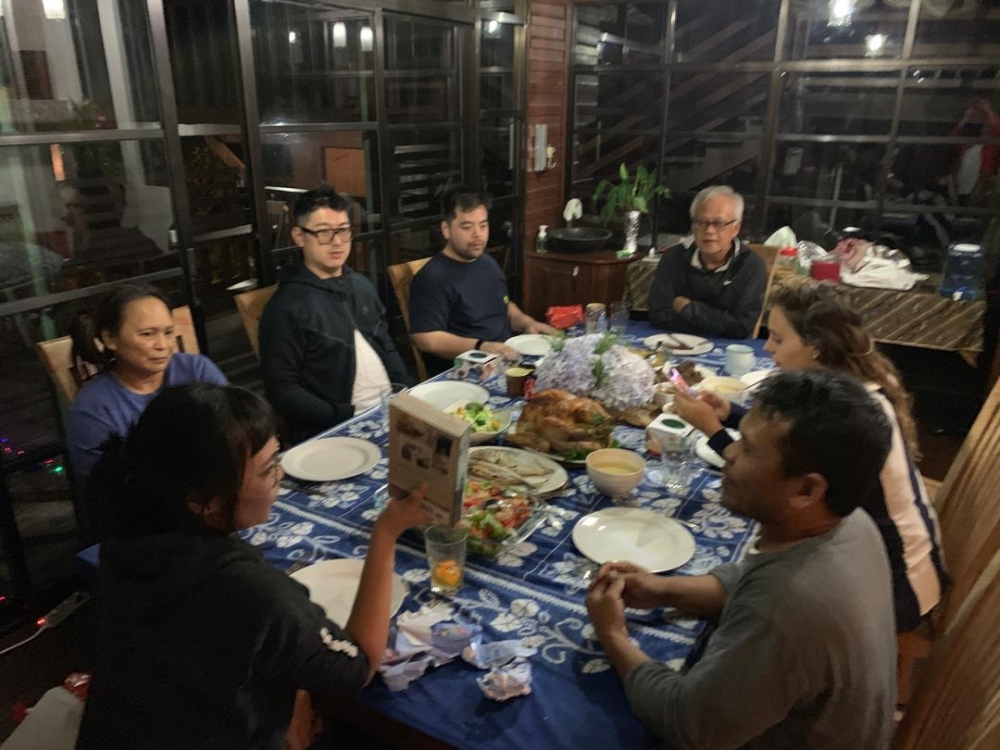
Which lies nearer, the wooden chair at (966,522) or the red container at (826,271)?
the wooden chair at (966,522)

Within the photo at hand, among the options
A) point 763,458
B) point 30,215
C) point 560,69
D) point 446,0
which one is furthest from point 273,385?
point 560,69

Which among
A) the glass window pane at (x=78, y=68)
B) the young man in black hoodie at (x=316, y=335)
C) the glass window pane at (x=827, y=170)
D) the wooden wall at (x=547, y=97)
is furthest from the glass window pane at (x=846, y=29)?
the glass window pane at (x=78, y=68)

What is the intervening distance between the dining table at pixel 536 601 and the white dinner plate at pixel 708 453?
0.02m

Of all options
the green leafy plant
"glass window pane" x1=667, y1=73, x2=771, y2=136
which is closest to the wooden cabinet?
the green leafy plant

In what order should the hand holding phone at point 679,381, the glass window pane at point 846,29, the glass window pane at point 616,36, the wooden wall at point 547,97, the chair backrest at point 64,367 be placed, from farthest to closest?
1. the glass window pane at point 616,36
2. the wooden wall at point 547,97
3. the glass window pane at point 846,29
4. the hand holding phone at point 679,381
5. the chair backrest at point 64,367

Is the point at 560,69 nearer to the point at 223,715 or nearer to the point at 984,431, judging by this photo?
the point at 984,431

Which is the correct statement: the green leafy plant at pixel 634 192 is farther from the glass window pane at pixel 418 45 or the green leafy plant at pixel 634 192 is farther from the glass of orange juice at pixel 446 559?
the glass of orange juice at pixel 446 559

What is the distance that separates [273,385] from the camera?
8.05 feet

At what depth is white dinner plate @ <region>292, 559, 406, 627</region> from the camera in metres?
1.29

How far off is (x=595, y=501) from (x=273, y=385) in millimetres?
1284

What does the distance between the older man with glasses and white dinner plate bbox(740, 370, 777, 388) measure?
51 cm

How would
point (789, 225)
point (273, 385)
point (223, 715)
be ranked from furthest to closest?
point (789, 225), point (273, 385), point (223, 715)

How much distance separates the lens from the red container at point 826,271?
3910 mm

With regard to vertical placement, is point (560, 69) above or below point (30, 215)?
above
